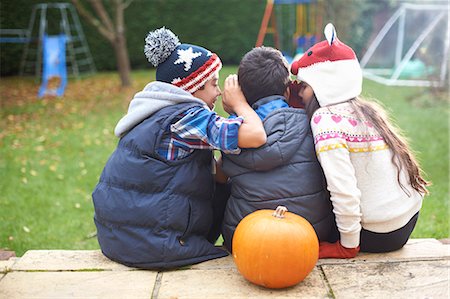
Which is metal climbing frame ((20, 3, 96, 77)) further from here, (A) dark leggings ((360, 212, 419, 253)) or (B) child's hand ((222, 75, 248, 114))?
(A) dark leggings ((360, 212, 419, 253))

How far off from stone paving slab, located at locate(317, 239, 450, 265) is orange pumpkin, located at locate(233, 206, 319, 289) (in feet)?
1.26

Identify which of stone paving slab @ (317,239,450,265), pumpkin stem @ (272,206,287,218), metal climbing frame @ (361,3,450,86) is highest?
pumpkin stem @ (272,206,287,218)

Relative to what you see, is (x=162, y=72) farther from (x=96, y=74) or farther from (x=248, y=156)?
(x=96, y=74)

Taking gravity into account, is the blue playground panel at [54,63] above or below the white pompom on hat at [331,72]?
below

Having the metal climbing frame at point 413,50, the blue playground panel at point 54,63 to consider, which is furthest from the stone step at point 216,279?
the blue playground panel at point 54,63

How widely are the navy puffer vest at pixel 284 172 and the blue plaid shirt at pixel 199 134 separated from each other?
0.14 meters

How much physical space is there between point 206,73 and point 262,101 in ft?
1.08

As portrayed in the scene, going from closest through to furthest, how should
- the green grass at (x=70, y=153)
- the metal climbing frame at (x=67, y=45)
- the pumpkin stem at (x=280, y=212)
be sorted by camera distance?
the pumpkin stem at (x=280, y=212)
the green grass at (x=70, y=153)
the metal climbing frame at (x=67, y=45)

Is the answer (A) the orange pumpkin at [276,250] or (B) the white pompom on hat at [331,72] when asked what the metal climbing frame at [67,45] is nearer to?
(B) the white pompom on hat at [331,72]

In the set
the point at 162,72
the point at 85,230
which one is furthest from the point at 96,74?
the point at 162,72

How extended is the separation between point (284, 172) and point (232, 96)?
470 mm

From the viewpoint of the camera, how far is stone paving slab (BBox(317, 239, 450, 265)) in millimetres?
2975

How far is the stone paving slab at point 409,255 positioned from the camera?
117 inches

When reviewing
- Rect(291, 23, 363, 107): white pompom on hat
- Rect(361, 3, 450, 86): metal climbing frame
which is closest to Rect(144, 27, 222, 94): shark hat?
Rect(291, 23, 363, 107): white pompom on hat
